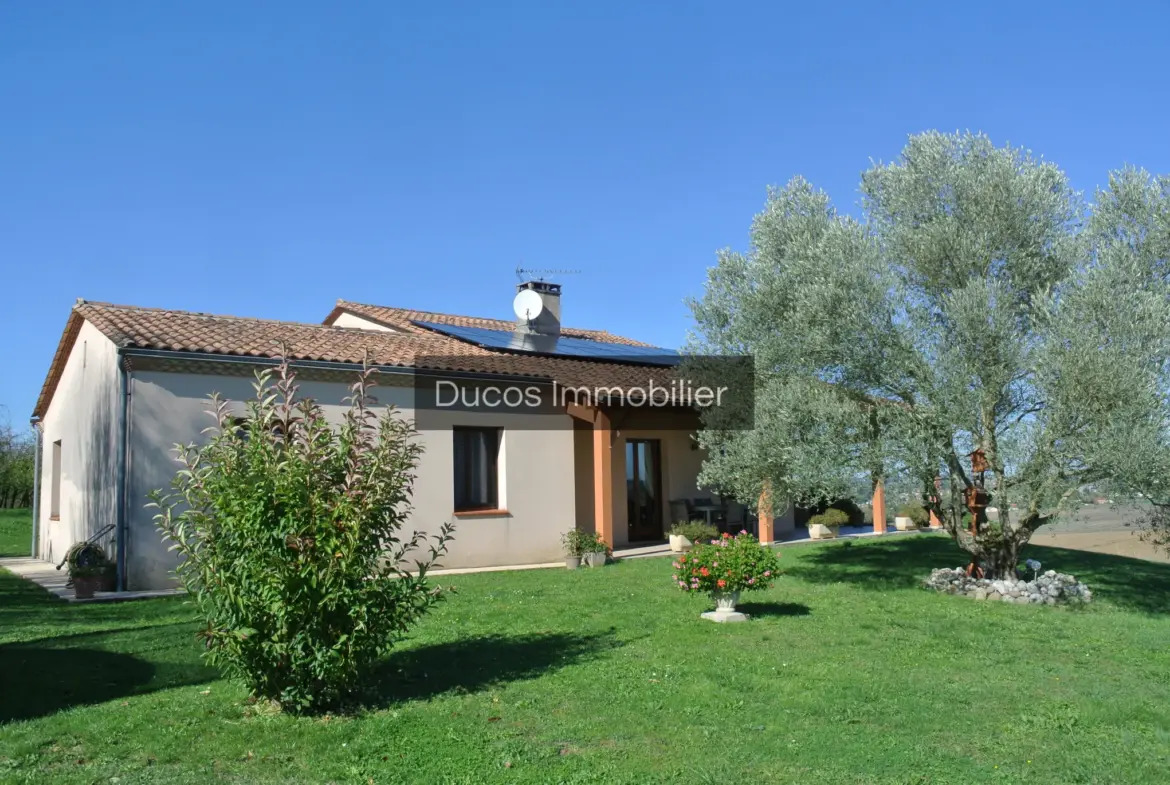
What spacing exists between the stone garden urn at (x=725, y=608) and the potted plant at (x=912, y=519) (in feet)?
42.6

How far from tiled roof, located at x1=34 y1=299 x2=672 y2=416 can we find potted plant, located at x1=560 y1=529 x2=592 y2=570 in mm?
2743

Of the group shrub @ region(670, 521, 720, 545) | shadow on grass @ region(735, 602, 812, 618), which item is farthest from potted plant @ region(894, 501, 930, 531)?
shadow on grass @ region(735, 602, 812, 618)

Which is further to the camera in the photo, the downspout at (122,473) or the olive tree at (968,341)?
the downspout at (122,473)

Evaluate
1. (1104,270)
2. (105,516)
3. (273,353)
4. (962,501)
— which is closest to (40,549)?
(105,516)

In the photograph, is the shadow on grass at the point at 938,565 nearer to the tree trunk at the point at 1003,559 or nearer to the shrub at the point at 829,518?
the tree trunk at the point at 1003,559

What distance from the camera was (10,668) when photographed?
699 centimetres

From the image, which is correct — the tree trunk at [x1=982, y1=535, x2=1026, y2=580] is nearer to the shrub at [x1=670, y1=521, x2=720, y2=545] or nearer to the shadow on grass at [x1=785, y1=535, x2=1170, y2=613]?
the shadow on grass at [x1=785, y1=535, x2=1170, y2=613]

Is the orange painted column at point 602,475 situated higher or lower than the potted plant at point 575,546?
higher

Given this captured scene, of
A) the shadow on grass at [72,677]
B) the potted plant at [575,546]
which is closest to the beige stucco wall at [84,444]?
the shadow on grass at [72,677]

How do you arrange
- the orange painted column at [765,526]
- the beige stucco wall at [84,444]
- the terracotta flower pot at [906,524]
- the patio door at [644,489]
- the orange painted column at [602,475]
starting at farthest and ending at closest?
the terracotta flower pot at [906,524]
the patio door at [644,489]
the orange painted column at [602,475]
the beige stucco wall at [84,444]
the orange painted column at [765,526]

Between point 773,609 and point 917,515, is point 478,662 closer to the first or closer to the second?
point 773,609

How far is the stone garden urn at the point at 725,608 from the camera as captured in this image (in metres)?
8.95

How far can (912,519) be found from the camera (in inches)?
814

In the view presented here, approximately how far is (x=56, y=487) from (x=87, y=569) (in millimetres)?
7702
